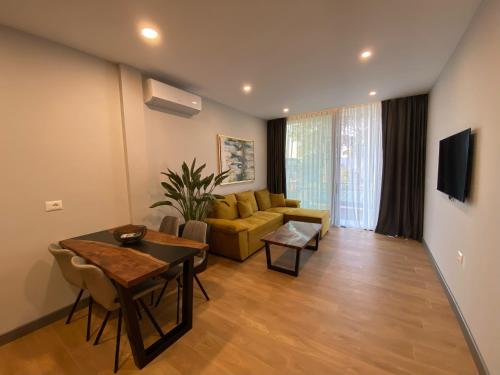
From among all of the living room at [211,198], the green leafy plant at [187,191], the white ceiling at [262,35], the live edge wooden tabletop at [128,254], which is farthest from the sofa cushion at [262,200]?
the live edge wooden tabletop at [128,254]

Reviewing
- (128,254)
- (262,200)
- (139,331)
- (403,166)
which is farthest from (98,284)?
(403,166)

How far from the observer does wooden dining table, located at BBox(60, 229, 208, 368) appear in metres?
1.45

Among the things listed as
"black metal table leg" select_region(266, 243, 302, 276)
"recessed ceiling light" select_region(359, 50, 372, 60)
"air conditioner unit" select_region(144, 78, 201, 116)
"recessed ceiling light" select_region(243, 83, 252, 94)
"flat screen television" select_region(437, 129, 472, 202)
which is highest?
"recessed ceiling light" select_region(243, 83, 252, 94)

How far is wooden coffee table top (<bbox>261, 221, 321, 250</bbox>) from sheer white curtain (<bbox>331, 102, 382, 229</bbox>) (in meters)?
1.63

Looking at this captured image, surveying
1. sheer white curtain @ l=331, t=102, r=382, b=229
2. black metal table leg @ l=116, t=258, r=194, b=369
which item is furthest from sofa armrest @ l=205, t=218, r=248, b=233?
sheer white curtain @ l=331, t=102, r=382, b=229

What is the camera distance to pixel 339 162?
15.2 feet

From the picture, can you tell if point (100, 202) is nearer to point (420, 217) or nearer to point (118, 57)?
point (118, 57)

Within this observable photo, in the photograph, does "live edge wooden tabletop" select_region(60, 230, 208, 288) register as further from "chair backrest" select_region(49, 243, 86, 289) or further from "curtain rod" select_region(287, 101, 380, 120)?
"curtain rod" select_region(287, 101, 380, 120)

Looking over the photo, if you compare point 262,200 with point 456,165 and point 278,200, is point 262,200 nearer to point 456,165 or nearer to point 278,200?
point 278,200

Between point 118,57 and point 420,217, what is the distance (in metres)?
5.24

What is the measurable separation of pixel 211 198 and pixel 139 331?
178cm

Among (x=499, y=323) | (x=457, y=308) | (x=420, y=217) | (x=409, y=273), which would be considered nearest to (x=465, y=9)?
(x=499, y=323)

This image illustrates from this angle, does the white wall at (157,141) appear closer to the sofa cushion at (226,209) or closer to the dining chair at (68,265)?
the sofa cushion at (226,209)

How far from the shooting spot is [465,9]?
166cm
